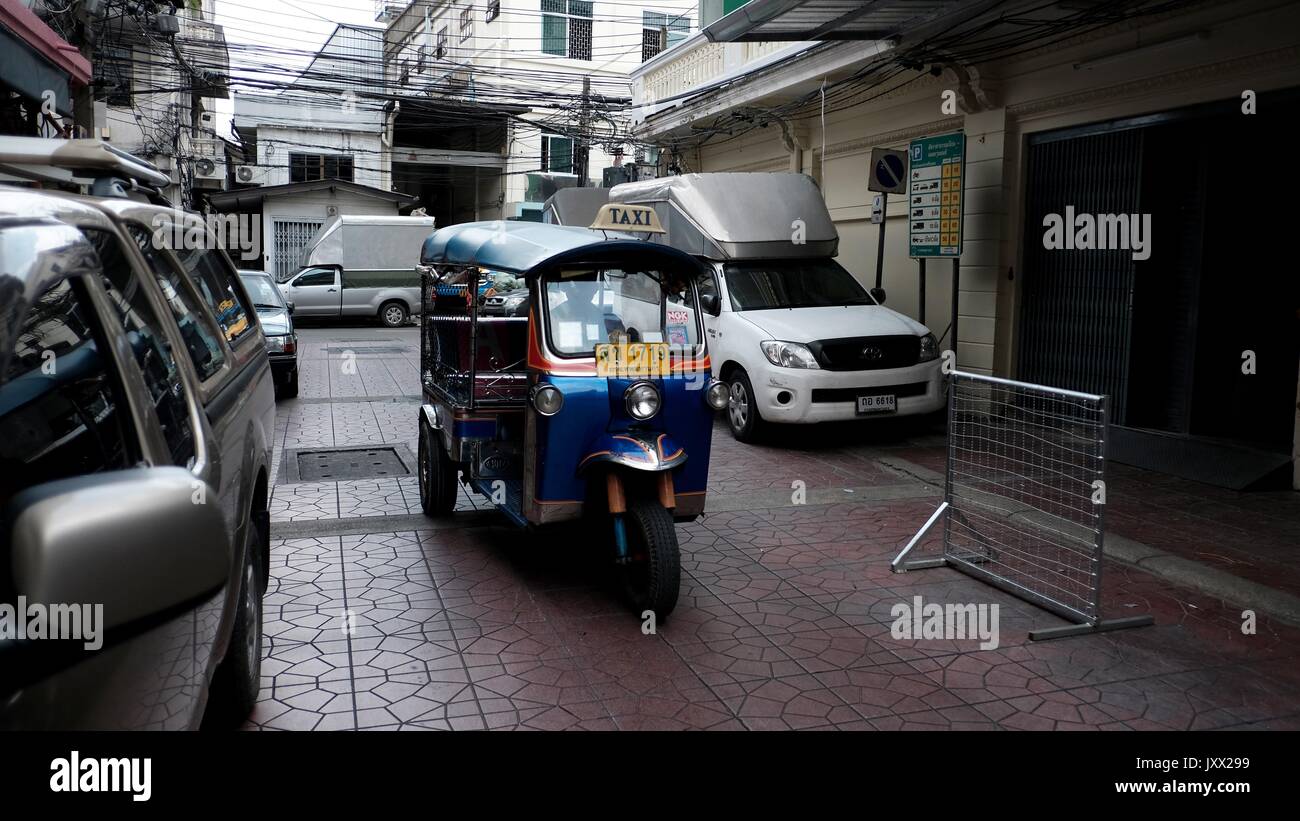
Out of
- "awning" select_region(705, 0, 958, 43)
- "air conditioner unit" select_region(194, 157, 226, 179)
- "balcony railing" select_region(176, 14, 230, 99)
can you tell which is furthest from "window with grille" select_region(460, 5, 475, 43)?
"awning" select_region(705, 0, 958, 43)

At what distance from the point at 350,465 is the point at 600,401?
447 cm

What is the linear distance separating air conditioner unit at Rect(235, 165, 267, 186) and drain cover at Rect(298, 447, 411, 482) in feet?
80.8

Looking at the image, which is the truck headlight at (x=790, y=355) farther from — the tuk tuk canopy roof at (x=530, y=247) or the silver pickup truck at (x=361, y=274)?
the silver pickup truck at (x=361, y=274)

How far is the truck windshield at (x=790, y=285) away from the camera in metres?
11.3

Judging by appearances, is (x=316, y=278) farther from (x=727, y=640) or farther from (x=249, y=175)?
(x=727, y=640)

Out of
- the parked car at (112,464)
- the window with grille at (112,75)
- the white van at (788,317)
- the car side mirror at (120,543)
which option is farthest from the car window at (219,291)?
the window with grille at (112,75)

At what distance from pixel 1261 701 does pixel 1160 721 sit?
1.85 feet

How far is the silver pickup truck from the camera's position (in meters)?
25.5

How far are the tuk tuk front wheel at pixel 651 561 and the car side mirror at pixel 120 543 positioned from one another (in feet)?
12.0

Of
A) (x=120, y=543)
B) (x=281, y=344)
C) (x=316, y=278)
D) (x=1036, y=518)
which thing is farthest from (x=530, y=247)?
(x=316, y=278)

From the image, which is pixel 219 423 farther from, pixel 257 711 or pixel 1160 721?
pixel 1160 721

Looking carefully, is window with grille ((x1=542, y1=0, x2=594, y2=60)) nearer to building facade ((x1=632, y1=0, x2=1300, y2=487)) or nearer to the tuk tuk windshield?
building facade ((x1=632, y1=0, x2=1300, y2=487))

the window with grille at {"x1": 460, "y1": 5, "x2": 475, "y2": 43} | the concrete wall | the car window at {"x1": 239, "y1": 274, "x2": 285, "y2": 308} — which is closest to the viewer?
the concrete wall

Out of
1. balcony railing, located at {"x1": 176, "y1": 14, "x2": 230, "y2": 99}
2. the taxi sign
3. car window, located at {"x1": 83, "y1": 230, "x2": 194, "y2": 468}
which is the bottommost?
car window, located at {"x1": 83, "y1": 230, "x2": 194, "y2": 468}
